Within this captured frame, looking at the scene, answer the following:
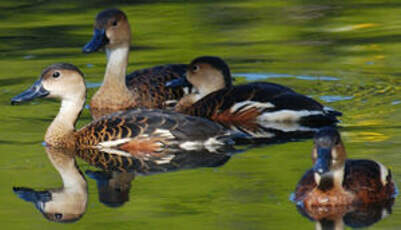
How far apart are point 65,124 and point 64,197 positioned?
88.5 inches

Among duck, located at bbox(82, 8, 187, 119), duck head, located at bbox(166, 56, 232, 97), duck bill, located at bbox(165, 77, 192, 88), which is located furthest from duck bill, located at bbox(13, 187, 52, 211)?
duck bill, located at bbox(165, 77, 192, 88)

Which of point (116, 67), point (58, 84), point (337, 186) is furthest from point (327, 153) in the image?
point (116, 67)

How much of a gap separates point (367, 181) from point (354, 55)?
6851 mm

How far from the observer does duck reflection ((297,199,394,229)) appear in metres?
8.84

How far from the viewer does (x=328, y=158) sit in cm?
906

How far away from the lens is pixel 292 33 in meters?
17.5

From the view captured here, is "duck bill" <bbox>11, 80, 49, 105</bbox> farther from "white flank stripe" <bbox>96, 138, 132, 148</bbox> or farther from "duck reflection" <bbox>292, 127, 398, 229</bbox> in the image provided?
"duck reflection" <bbox>292, 127, 398, 229</bbox>

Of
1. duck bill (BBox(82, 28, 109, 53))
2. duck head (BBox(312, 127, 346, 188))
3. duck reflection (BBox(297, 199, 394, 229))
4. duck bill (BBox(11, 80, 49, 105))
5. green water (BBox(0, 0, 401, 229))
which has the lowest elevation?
green water (BBox(0, 0, 401, 229))

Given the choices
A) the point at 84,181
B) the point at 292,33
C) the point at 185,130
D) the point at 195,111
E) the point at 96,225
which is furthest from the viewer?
the point at 292,33

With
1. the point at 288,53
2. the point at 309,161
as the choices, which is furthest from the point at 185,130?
the point at 288,53

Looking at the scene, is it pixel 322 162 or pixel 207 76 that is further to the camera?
pixel 207 76

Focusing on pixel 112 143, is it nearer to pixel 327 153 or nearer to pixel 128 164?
pixel 128 164

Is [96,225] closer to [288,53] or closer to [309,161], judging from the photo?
[309,161]

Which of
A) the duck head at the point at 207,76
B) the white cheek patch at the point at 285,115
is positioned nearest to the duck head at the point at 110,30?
the duck head at the point at 207,76
